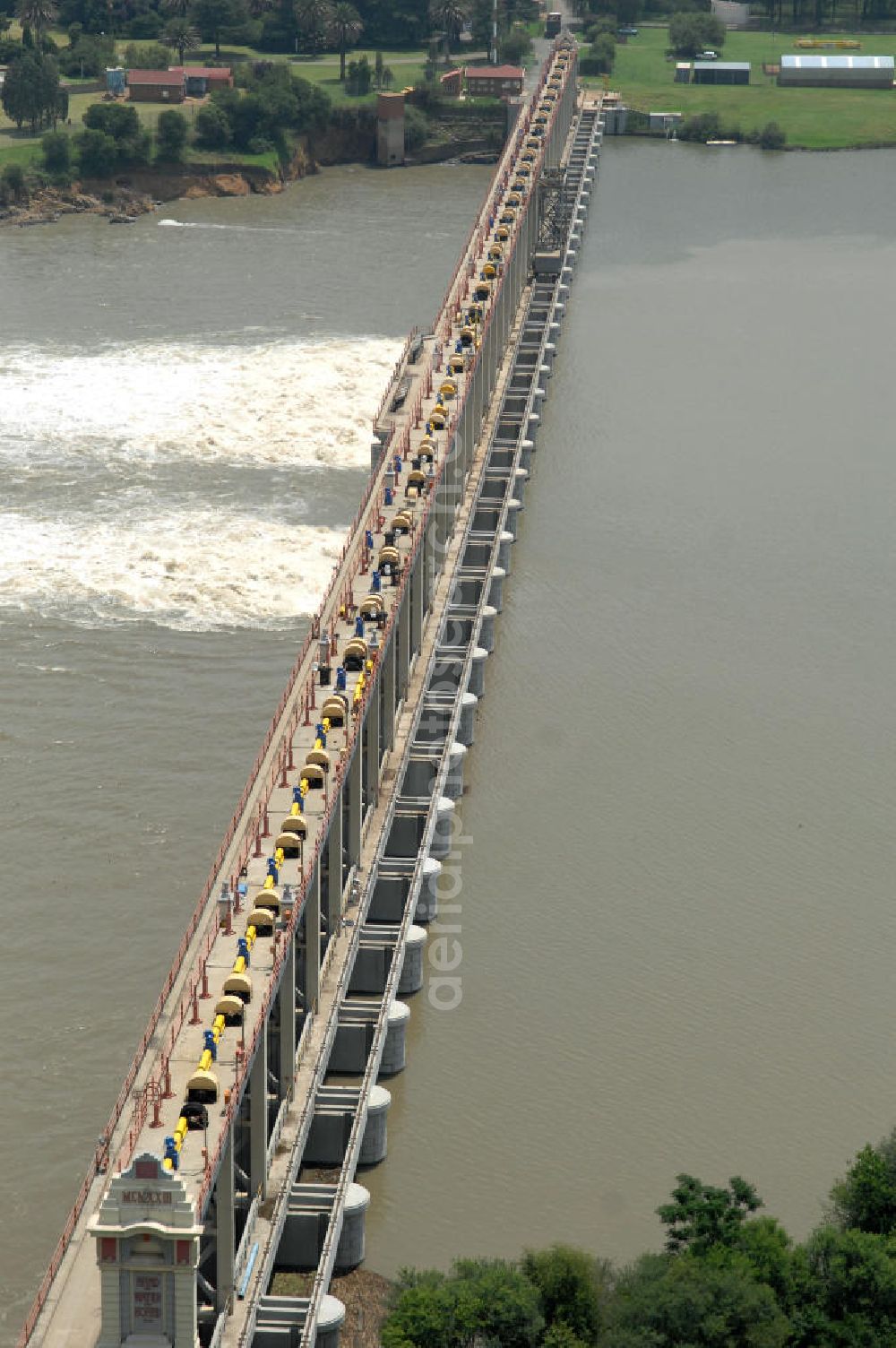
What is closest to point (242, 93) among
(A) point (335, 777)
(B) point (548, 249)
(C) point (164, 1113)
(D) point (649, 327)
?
(B) point (548, 249)

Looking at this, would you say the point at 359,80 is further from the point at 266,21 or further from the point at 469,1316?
the point at 469,1316

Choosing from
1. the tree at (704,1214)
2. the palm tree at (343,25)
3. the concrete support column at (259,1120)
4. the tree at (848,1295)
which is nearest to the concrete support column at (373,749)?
the concrete support column at (259,1120)

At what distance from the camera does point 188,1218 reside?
43906mm

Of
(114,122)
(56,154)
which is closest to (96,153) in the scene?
(56,154)

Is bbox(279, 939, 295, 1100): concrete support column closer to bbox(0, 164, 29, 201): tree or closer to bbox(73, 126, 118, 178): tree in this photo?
bbox(0, 164, 29, 201): tree

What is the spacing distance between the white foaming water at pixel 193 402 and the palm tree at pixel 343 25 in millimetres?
69409

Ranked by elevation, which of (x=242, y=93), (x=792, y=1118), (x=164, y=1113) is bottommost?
(x=792, y=1118)

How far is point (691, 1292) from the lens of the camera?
157 ft

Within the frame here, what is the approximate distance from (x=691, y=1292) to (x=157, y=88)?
139 m

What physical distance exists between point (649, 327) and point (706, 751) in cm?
5565

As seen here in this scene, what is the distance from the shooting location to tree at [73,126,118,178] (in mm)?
160000

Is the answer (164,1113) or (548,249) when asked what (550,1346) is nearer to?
(164,1113)

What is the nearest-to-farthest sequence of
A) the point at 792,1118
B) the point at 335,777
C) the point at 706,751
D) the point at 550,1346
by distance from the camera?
the point at 550,1346 → the point at 792,1118 → the point at 335,777 → the point at 706,751

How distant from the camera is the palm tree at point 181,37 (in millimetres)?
185250
